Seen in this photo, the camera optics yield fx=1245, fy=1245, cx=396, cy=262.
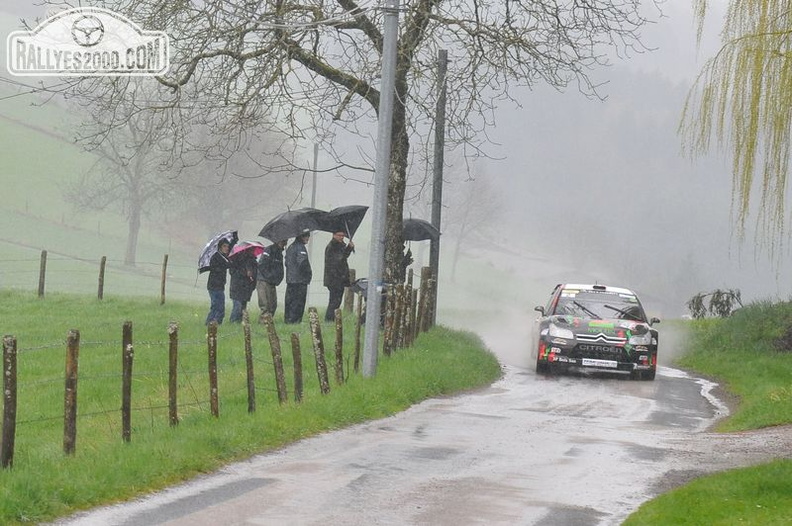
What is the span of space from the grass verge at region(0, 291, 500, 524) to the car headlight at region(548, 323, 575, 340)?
128 centimetres

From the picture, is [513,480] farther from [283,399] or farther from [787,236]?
[787,236]

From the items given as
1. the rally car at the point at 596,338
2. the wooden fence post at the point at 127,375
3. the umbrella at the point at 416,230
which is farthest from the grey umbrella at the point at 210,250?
the wooden fence post at the point at 127,375

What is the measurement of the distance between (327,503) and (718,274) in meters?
131

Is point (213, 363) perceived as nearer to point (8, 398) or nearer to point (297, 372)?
point (297, 372)

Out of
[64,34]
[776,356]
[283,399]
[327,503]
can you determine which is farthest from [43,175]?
[327,503]

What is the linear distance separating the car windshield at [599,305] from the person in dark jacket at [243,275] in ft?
20.4

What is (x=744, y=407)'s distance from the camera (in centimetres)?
1831

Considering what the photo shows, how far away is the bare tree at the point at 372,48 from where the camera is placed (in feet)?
76.2

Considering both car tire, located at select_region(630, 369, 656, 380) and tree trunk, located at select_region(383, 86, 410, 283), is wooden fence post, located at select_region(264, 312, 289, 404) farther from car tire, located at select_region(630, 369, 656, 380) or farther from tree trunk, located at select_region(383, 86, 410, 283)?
tree trunk, located at select_region(383, 86, 410, 283)

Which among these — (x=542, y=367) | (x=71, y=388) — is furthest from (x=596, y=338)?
(x=71, y=388)

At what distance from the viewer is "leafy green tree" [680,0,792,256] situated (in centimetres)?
1866

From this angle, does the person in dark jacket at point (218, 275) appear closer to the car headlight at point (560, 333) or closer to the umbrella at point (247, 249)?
the umbrella at point (247, 249)

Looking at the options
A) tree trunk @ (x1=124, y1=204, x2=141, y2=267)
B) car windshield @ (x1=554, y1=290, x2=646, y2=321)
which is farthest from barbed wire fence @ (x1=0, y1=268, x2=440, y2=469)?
tree trunk @ (x1=124, y1=204, x2=141, y2=267)

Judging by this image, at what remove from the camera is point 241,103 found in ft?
76.9
